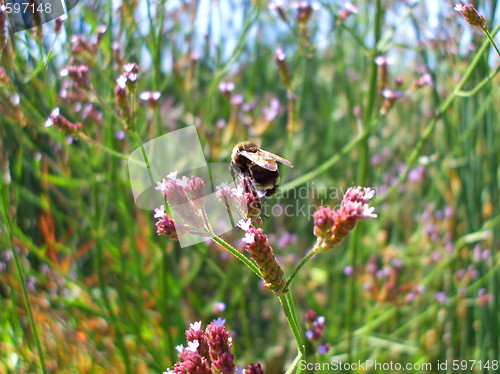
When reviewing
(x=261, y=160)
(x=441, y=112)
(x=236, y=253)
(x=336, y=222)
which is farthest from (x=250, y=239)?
(x=441, y=112)

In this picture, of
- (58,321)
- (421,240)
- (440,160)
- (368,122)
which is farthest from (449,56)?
(58,321)

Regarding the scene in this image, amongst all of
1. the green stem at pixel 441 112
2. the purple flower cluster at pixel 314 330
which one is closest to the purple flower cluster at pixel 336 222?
the purple flower cluster at pixel 314 330

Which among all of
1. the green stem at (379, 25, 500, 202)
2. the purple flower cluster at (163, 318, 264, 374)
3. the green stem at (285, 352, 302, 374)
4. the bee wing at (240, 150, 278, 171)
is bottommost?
the green stem at (285, 352, 302, 374)

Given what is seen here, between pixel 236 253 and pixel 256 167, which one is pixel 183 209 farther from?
pixel 256 167

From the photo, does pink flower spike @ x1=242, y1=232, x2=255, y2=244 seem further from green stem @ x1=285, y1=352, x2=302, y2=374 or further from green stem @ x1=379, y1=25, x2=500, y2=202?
green stem @ x1=379, y1=25, x2=500, y2=202

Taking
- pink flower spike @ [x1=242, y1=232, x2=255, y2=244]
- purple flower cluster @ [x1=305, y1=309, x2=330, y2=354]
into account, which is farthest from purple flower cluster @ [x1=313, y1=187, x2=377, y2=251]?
purple flower cluster @ [x1=305, y1=309, x2=330, y2=354]
